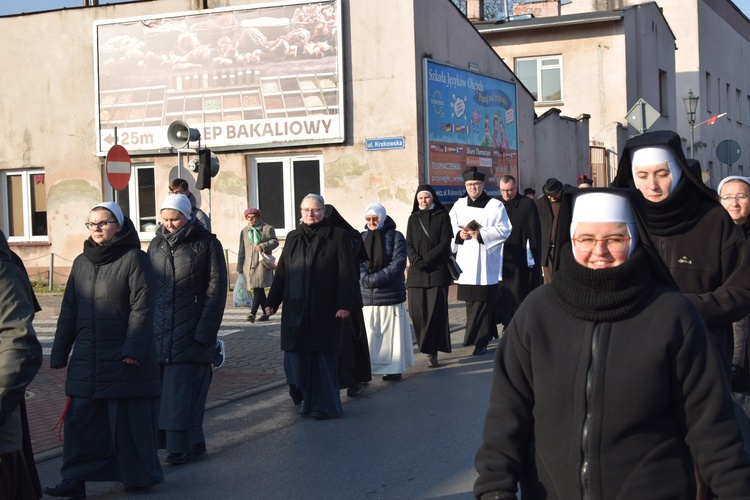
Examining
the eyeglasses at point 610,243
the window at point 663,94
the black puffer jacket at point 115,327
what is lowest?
the black puffer jacket at point 115,327

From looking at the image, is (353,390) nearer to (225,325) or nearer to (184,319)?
(184,319)

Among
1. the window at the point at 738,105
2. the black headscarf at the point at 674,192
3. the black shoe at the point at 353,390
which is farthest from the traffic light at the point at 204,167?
the window at the point at 738,105

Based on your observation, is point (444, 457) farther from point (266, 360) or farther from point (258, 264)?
point (258, 264)

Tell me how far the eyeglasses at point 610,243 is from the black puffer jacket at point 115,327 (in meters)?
4.07

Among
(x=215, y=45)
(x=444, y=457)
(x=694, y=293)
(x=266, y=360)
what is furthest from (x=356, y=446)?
(x=215, y=45)

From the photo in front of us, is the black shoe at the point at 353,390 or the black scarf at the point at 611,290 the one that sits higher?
the black scarf at the point at 611,290

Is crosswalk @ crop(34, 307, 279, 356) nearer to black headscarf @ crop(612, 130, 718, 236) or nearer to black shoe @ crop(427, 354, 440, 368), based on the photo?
black shoe @ crop(427, 354, 440, 368)

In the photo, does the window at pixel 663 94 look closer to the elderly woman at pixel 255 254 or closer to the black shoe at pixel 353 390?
the elderly woman at pixel 255 254

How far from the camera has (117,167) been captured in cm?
1545

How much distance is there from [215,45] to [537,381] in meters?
19.3

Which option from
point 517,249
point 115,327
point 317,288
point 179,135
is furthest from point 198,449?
point 179,135

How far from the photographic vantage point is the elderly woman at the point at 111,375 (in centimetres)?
665

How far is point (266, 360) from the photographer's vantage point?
1259cm

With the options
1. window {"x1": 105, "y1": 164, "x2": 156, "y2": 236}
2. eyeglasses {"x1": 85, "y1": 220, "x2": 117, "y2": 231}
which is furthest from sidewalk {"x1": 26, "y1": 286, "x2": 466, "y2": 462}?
window {"x1": 105, "y1": 164, "x2": 156, "y2": 236}
